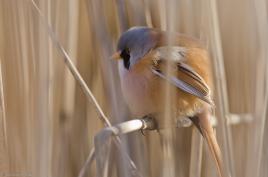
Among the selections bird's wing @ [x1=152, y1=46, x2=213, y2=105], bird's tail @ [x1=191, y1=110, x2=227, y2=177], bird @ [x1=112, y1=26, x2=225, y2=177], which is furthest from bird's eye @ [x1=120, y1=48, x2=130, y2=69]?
bird's tail @ [x1=191, y1=110, x2=227, y2=177]

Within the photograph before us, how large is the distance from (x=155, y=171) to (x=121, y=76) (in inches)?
14.8

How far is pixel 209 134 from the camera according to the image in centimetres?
177

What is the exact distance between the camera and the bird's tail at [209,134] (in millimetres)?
1661

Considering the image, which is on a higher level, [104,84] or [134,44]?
[134,44]

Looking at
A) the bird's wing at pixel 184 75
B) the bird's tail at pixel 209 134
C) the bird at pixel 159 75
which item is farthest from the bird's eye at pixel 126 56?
the bird's tail at pixel 209 134

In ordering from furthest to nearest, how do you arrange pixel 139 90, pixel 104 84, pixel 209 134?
pixel 139 90
pixel 104 84
pixel 209 134

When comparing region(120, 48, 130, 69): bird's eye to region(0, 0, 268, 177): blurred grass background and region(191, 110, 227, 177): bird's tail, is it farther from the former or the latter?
region(191, 110, 227, 177): bird's tail

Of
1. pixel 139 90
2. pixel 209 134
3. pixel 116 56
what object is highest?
pixel 116 56

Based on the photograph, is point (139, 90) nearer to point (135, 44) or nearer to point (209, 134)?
point (135, 44)

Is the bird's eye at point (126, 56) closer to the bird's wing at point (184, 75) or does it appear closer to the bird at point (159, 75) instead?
the bird at point (159, 75)

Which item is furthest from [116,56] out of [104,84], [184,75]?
[184,75]

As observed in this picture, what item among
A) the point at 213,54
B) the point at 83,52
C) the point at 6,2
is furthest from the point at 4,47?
the point at 213,54

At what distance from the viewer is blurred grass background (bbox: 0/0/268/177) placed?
5.22 feet

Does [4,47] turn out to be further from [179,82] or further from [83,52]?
[179,82]
